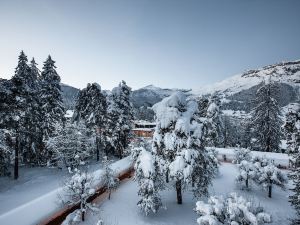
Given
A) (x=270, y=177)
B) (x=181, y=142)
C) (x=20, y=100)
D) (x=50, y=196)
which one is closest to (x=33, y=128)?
(x=20, y=100)

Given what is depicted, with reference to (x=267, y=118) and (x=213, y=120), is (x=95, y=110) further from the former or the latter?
(x=267, y=118)

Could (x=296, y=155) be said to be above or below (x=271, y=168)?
above

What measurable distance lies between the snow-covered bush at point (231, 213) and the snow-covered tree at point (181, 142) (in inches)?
210

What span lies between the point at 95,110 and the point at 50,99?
637 cm

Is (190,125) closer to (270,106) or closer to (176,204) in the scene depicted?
(176,204)

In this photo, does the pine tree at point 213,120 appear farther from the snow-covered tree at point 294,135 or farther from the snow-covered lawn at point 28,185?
the snow-covered tree at point 294,135

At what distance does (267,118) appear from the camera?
35.0 meters

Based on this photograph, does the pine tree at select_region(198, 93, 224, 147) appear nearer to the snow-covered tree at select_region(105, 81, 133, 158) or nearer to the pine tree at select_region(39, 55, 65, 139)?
the snow-covered tree at select_region(105, 81, 133, 158)

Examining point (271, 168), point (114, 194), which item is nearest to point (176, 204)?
point (114, 194)

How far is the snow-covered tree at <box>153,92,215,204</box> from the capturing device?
55.4 ft

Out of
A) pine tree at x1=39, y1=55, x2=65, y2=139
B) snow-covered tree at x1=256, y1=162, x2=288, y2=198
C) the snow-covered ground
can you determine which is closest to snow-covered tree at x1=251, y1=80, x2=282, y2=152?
the snow-covered ground

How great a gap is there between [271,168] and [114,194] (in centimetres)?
1329

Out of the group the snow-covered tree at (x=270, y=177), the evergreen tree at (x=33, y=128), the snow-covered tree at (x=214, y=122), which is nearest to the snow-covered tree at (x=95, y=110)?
the evergreen tree at (x=33, y=128)

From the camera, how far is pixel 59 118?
33719 millimetres
